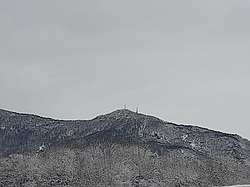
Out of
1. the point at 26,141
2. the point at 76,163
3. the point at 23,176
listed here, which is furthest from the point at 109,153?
the point at 26,141

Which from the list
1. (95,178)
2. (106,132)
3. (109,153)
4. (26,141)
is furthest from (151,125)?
(95,178)

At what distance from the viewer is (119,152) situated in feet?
230

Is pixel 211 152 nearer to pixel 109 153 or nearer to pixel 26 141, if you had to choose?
pixel 109 153

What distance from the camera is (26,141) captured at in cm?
10819

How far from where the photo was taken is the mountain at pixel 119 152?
6216cm

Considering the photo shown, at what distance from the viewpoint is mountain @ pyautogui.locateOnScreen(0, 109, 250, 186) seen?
204 feet

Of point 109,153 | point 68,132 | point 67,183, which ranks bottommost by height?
point 67,183

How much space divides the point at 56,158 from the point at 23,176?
6.29 metres


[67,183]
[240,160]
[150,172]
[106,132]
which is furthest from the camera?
[106,132]

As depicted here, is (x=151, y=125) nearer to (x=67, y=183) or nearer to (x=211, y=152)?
(x=211, y=152)

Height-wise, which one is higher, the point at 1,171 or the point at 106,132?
the point at 106,132

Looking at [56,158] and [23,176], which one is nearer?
[23,176]

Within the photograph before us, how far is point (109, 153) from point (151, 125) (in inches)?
1448

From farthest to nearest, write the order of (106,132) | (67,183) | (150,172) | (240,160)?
1. (106,132)
2. (240,160)
3. (150,172)
4. (67,183)
